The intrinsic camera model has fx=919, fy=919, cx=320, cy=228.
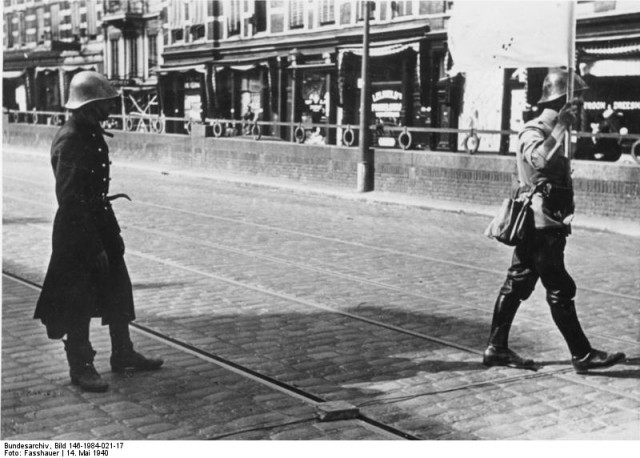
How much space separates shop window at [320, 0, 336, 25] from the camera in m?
28.7

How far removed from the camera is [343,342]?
6906mm

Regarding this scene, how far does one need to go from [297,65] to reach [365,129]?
10.7 meters

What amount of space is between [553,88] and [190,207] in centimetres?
1161

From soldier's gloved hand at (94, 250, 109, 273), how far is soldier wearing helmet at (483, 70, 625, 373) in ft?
8.52

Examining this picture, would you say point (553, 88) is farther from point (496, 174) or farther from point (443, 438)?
point (496, 174)

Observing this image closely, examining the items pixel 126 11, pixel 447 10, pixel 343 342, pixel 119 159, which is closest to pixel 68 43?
pixel 126 11

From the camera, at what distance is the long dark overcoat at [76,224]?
551 centimetres

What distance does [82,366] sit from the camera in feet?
18.5

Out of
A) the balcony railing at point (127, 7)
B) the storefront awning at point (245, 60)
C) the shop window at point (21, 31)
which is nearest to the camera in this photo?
the storefront awning at point (245, 60)

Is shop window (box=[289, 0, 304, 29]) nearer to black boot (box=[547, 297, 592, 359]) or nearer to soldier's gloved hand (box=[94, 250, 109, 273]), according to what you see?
black boot (box=[547, 297, 592, 359])

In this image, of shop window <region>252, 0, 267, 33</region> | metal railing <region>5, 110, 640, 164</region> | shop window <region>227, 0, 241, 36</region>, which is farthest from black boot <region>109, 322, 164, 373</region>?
shop window <region>227, 0, 241, 36</region>

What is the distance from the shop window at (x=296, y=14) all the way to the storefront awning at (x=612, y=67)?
40.2 feet

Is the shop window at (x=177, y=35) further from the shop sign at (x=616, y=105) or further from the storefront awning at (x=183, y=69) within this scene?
the shop sign at (x=616, y=105)

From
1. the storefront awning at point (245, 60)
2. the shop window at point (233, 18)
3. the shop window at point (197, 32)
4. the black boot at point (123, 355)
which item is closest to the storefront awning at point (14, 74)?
the shop window at point (197, 32)
